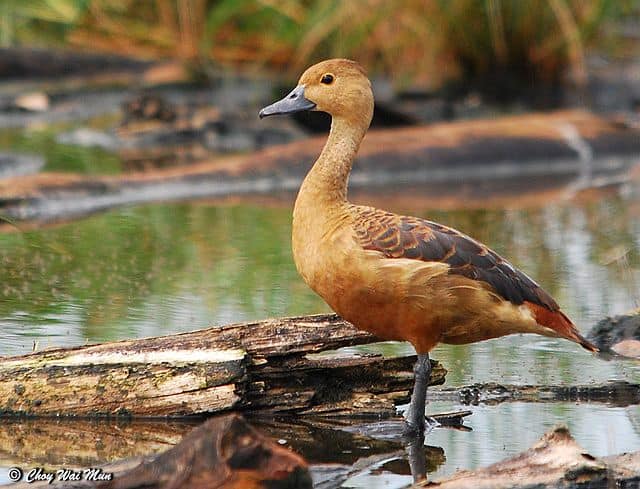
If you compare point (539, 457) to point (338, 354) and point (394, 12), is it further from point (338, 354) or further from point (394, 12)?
point (394, 12)

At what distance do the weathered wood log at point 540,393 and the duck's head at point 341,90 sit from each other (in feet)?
3.87

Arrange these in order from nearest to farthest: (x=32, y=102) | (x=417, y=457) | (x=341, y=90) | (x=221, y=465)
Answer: (x=221, y=465), (x=417, y=457), (x=341, y=90), (x=32, y=102)

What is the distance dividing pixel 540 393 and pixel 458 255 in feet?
2.21

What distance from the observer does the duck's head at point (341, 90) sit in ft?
17.8

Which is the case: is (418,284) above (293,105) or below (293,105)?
below

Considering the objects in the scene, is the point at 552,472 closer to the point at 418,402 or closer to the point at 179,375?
the point at 418,402

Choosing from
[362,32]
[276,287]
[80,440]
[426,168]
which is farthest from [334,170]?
[362,32]

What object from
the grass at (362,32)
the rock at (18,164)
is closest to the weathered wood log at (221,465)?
the rock at (18,164)

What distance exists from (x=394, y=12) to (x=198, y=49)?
9.21ft

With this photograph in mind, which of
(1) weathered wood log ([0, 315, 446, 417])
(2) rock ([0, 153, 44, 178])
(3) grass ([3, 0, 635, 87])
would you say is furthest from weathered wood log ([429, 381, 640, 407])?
(3) grass ([3, 0, 635, 87])

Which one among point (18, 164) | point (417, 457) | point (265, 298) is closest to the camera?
point (417, 457)

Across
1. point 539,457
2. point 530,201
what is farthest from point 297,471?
point 530,201

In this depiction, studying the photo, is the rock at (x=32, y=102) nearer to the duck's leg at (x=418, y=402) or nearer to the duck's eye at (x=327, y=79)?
the duck's eye at (x=327, y=79)

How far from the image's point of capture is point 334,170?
5.26 meters
